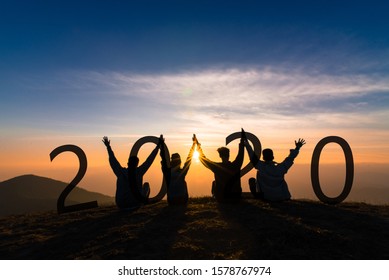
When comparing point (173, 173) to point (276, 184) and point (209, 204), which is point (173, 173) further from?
point (276, 184)

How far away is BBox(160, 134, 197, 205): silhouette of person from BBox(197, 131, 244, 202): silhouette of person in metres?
1.29

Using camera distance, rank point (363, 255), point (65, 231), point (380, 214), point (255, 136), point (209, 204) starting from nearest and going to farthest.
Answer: point (363, 255)
point (65, 231)
point (380, 214)
point (209, 204)
point (255, 136)

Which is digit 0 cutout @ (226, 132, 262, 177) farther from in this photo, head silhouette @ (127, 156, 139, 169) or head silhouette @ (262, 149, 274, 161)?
head silhouette @ (127, 156, 139, 169)

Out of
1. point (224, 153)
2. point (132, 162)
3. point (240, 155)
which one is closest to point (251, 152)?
point (240, 155)

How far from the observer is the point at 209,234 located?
39.4 ft

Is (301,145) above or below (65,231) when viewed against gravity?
above

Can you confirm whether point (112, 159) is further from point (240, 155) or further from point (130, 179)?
point (240, 155)

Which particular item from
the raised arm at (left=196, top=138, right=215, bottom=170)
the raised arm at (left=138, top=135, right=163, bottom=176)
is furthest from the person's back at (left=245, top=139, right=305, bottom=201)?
the raised arm at (left=138, top=135, right=163, bottom=176)

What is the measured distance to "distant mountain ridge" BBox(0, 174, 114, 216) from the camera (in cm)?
8000

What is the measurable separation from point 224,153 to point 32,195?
3437 inches

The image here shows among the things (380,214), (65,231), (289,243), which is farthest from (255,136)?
(65,231)
